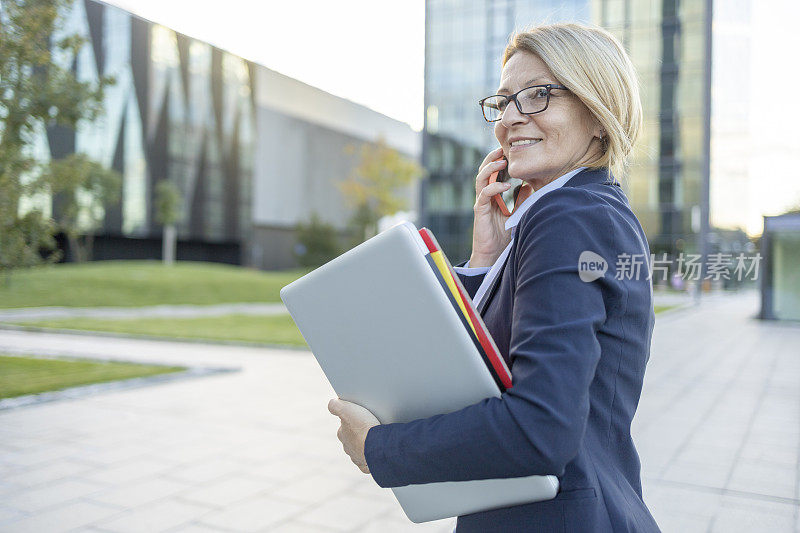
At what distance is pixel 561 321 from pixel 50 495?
429cm

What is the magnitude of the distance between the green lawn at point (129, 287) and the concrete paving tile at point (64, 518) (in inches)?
622

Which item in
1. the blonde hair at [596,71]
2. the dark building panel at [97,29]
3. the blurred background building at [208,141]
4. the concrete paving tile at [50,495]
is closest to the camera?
the blonde hair at [596,71]

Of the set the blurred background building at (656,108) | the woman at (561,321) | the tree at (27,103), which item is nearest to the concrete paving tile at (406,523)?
the woman at (561,321)

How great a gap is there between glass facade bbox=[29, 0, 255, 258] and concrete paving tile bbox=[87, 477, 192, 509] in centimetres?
3402

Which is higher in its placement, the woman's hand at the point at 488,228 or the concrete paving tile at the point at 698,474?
the woman's hand at the point at 488,228

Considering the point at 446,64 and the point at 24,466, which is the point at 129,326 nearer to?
the point at 24,466

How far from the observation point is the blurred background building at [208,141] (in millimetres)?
39312

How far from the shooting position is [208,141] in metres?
47.0

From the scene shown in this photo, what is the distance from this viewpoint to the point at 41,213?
803 cm

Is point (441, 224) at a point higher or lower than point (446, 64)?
lower

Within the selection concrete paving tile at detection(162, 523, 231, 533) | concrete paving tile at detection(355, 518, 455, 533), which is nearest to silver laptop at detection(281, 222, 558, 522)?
concrete paving tile at detection(355, 518, 455, 533)

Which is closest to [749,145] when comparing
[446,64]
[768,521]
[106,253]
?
[768,521]

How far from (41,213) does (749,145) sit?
41.7ft

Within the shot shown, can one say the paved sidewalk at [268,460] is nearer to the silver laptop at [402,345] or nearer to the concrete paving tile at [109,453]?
the concrete paving tile at [109,453]
